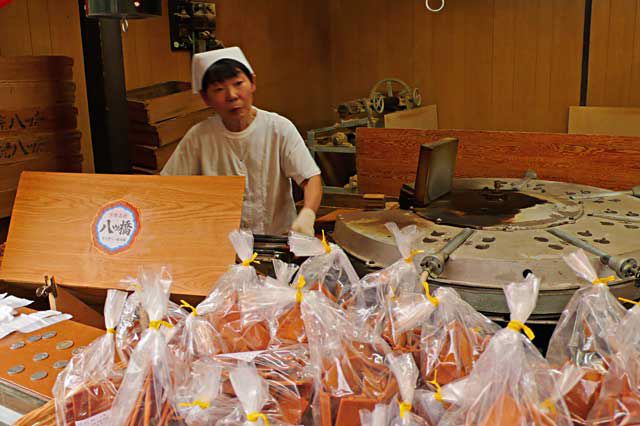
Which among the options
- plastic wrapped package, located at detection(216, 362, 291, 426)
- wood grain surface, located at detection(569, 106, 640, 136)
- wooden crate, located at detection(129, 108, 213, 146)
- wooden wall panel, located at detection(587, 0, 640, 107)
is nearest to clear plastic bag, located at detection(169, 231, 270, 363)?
plastic wrapped package, located at detection(216, 362, 291, 426)

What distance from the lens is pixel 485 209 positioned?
1.89 m

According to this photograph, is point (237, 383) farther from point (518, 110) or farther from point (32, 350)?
point (518, 110)

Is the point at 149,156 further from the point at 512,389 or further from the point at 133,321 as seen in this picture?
the point at 512,389

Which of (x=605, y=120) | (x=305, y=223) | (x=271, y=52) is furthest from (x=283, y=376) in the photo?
(x=605, y=120)

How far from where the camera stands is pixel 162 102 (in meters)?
3.49

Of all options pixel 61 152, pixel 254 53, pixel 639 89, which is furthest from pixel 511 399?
pixel 639 89

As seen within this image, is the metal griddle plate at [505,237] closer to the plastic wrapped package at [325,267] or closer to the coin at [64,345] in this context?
the plastic wrapped package at [325,267]

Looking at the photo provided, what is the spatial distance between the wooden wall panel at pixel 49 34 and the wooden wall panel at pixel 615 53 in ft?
14.0

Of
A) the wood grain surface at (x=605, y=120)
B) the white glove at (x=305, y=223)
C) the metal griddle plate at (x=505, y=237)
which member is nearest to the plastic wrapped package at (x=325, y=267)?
the metal griddle plate at (x=505, y=237)

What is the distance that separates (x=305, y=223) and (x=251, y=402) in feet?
4.42

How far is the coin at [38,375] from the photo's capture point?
1.33 metres

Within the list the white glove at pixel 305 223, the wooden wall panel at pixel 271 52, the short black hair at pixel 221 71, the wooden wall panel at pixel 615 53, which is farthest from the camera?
the wooden wall panel at pixel 615 53

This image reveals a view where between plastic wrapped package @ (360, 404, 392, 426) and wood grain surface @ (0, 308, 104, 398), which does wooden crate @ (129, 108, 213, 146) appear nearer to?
wood grain surface @ (0, 308, 104, 398)

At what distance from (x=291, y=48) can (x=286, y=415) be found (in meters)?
5.14
